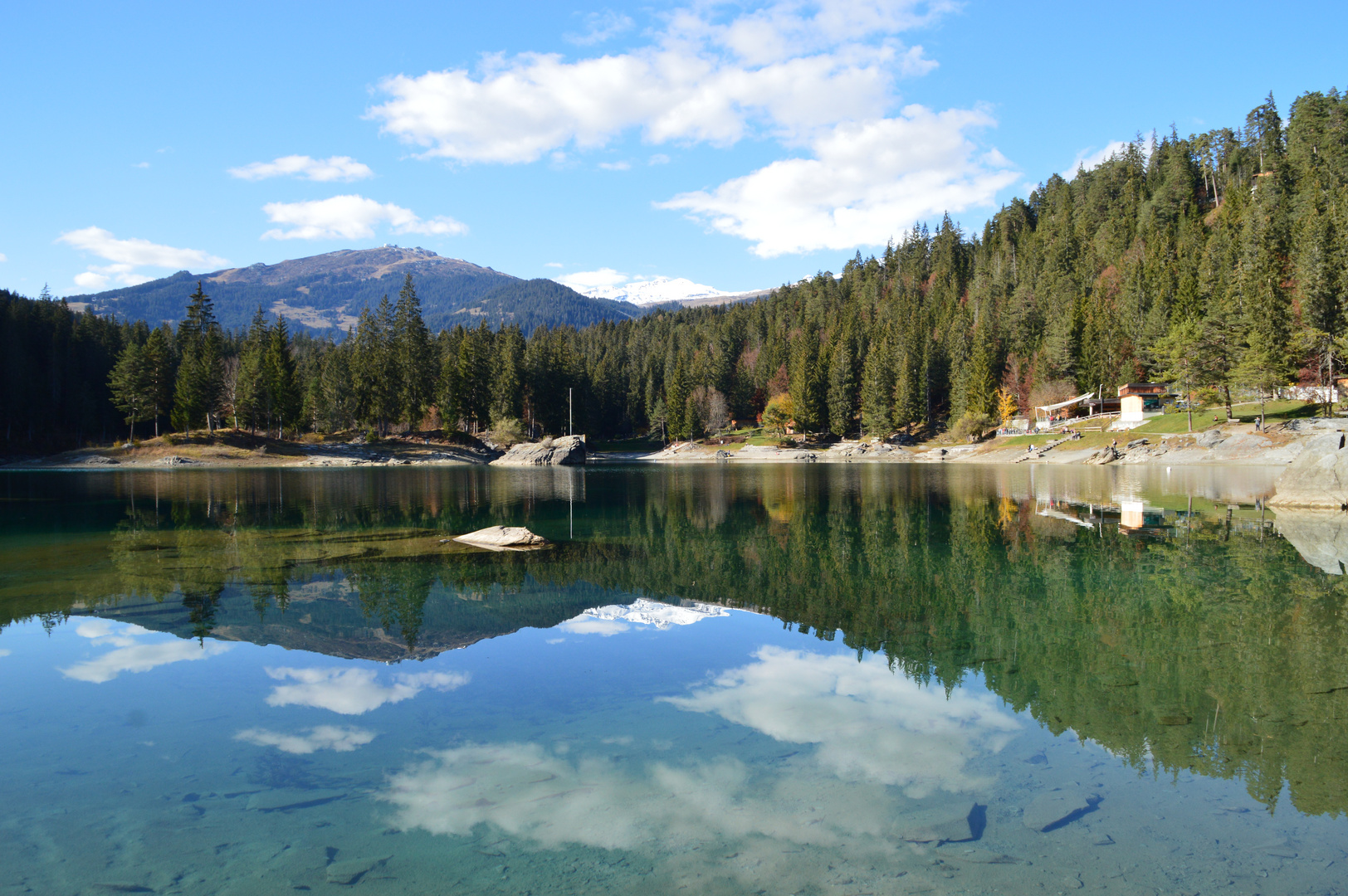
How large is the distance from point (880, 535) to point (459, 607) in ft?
42.3

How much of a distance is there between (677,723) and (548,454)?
241 ft

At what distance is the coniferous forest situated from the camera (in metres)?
66.1

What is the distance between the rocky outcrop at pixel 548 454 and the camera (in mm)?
79312

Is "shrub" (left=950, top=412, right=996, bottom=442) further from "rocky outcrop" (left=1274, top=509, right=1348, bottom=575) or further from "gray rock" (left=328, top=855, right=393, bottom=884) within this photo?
"gray rock" (left=328, top=855, right=393, bottom=884)

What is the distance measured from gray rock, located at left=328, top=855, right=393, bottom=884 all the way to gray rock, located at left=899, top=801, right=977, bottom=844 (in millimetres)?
3713

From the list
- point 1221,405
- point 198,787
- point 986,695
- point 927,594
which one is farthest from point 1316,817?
point 1221,405

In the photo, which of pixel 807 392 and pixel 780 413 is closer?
pixel 807 392

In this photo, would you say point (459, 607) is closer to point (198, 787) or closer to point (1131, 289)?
point (198, 787)

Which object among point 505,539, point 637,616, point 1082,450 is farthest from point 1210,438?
point 637,616

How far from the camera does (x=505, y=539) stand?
64.2ft

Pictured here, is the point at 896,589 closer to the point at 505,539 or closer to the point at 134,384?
the point at 505,539

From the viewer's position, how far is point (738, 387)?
11731 cm

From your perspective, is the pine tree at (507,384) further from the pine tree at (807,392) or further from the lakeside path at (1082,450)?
the pine tree at (807,392)

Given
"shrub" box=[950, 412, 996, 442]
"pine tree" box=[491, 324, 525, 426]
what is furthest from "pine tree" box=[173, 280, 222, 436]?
"shrub" box=[950, 412, 996, 442]
